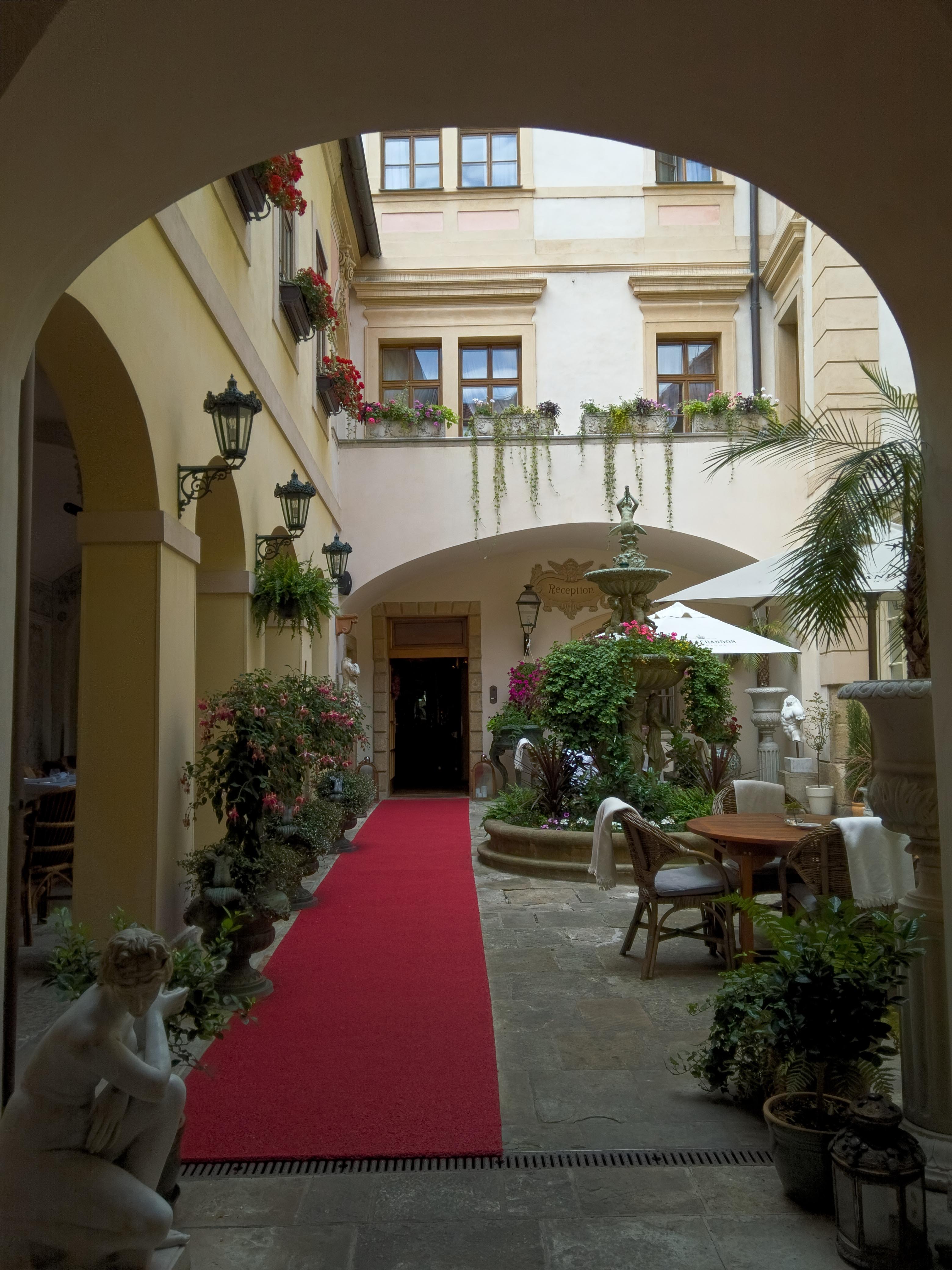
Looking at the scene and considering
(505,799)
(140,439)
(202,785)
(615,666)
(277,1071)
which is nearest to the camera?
(277,1071)

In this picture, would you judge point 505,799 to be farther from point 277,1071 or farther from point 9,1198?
point 9,1198

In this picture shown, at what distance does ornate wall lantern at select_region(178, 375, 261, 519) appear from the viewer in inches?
199

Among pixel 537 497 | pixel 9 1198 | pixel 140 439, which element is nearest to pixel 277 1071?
pixel 9 1198

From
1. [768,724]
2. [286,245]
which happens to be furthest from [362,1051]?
[768,724]

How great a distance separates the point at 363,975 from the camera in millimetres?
5008

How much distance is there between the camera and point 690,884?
16.4 ft

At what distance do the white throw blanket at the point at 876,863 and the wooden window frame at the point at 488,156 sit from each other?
38.8 feet

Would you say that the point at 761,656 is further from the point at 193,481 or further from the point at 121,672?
the point at 121,672

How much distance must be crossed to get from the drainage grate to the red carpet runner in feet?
0.11

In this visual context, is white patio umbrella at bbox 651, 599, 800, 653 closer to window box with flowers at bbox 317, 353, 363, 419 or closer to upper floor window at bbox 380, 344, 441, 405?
window box with flowers at bbox 317, 353, 363, 419

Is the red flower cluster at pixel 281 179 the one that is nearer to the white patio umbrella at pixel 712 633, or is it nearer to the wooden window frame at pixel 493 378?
the white patio umbrella at pixel 712 633

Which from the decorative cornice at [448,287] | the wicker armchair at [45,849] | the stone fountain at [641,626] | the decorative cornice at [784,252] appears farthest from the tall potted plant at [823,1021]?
the decorative cornice at [448,287]

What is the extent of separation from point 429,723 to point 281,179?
10938 millimetres

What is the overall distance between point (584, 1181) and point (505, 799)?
250 inches
